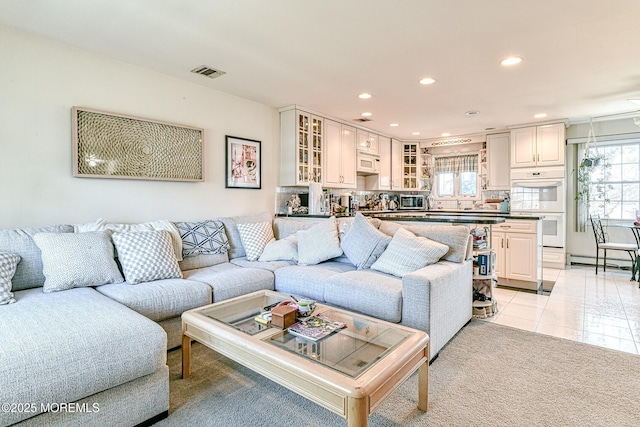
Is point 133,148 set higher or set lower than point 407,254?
higher

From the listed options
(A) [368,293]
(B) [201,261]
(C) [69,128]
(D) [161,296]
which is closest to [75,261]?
(D) [161,296]

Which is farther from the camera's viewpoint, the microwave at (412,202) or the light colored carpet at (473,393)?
the microwave at (412,202)

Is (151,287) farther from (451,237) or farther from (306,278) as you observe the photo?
(451,237)

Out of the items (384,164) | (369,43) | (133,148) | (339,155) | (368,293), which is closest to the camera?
(368,293)

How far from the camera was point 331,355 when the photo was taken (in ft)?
5.01

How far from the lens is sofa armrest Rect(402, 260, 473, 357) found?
2.22 meters

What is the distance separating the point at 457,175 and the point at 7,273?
6.94 meters

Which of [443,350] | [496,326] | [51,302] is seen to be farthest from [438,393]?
[51,302]

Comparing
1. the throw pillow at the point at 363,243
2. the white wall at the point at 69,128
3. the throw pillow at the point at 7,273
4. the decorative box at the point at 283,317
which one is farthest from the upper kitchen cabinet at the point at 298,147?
the throw pillow at the point at 7,273

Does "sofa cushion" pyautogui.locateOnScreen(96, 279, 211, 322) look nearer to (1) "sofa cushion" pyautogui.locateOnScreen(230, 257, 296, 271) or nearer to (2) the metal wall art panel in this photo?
(1) "sofa cushion" pyautogui.locateOnScreen(230, 257, 296, 271)

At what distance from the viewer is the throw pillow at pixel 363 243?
2996 millimetres

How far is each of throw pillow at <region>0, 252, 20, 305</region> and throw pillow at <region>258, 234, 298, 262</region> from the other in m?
1.91

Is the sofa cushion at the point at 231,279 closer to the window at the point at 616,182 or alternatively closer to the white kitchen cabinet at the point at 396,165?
the white kitchen cabinet at the point at 396,165

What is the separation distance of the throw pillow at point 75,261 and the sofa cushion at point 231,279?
0.59 metres
